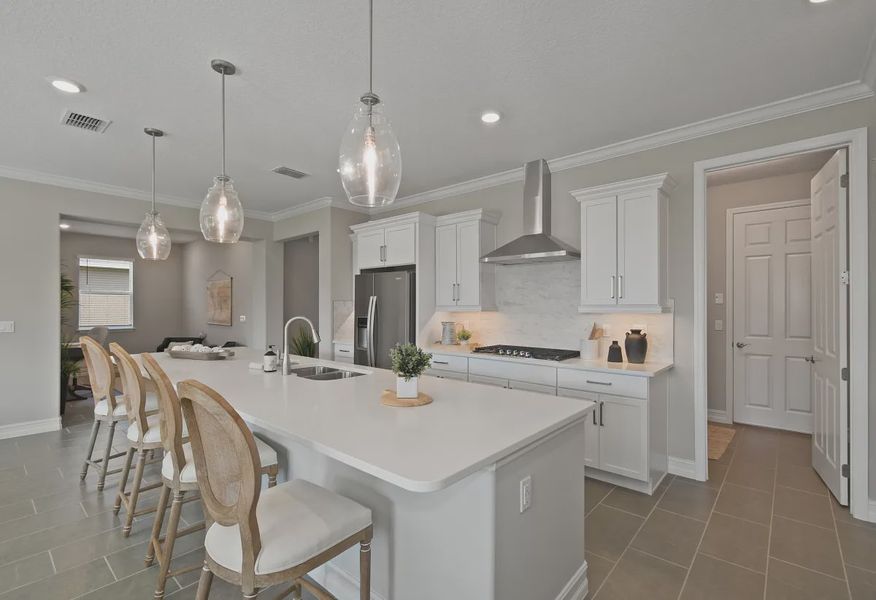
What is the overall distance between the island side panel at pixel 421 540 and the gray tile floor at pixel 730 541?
3.00ft

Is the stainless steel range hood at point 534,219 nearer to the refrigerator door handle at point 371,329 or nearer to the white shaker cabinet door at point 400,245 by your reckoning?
the white shaker cabinet door at point 400,245

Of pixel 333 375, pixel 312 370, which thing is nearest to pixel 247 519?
pixel 333 375

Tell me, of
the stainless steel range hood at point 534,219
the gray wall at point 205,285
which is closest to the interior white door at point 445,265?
the stainless steel range hood at point 534,219

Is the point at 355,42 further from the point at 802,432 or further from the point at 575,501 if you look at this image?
the point at 802,432

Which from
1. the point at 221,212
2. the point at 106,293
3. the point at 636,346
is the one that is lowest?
the point at 636,346

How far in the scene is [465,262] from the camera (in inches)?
172

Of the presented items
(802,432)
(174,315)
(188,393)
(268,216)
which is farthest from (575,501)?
(174,315)

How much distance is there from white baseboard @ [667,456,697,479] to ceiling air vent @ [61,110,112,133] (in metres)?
4.96

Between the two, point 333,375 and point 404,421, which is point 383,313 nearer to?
point 333,375

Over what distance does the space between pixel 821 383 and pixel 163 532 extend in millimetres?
4580

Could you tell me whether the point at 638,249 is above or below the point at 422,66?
below

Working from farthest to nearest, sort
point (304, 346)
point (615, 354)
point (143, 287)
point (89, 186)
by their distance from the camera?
point (143, 287) → point (304, 346) → point (89, 186) → point (615, 354)

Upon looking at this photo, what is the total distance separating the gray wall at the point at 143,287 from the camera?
750 cm

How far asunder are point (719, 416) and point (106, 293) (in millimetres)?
9913
